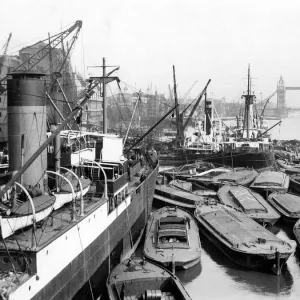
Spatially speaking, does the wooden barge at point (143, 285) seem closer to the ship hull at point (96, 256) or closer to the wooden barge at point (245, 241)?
the ship hull at point (96, 256)

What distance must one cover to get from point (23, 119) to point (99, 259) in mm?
6228

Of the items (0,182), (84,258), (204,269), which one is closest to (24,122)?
(0,182)

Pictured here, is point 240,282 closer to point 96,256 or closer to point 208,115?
point 96,256

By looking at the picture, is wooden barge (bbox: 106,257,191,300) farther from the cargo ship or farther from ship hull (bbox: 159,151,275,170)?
→ ship hull (bbox: 159,151,275,170)

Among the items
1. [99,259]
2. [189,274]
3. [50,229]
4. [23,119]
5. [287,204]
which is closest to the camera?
[50,229]

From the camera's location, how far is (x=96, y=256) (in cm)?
1800

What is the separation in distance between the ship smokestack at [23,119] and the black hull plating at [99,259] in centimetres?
334

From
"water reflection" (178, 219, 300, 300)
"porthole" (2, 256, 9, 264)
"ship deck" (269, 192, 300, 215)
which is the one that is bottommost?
"water reflection" (178, 219, 300, 300)

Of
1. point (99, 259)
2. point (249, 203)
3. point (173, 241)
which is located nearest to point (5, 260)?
point (99, 259)

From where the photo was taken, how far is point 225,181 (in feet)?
137

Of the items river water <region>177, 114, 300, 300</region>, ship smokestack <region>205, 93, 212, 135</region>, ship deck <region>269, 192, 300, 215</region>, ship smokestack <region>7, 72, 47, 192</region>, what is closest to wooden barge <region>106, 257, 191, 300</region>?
river water <region>177, 114, 300, 300</region>

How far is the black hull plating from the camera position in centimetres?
1477

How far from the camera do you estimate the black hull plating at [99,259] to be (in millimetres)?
14773

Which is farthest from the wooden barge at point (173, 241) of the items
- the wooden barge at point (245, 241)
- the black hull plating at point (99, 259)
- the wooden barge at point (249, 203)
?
the wooden barge at point (249, 203)
